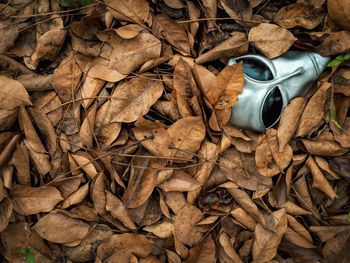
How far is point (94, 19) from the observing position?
106 centimetres

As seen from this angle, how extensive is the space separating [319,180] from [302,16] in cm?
44

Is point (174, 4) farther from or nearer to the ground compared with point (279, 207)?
farther from the ground

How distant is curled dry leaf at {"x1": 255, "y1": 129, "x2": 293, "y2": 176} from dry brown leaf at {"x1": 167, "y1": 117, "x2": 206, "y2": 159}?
161 mm

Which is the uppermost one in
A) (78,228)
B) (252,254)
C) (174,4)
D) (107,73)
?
(174,4)

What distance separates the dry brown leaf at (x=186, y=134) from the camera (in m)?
1.05

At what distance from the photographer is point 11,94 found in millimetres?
1041

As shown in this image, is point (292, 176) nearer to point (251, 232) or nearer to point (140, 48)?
point (251, 232)

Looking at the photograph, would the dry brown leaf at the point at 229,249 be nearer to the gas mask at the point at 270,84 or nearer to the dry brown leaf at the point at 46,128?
the gas mask at the point at 270,84

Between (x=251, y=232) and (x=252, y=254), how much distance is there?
0.06 metres

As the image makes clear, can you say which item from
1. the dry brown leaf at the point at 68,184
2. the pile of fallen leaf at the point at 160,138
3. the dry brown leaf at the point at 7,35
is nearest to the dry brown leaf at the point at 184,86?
the pile of fallen leaf at the point at 160,138

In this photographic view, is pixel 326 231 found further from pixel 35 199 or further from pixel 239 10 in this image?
pixel 35 199

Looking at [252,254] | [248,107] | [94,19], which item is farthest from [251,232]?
[94,19]

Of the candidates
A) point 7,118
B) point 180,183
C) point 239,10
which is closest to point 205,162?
point 180,183

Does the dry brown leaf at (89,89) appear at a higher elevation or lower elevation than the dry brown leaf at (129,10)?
lower
